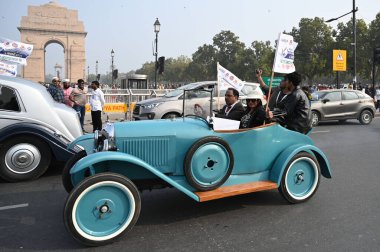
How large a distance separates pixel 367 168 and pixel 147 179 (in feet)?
15.2

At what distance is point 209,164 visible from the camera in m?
→ 3.99

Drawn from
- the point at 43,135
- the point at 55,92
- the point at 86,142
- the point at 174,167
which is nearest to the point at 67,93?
the point at 55,92

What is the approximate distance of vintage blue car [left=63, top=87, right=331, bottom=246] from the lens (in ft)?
11.2

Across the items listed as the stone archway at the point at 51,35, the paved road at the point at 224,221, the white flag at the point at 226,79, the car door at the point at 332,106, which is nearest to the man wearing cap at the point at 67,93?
the paved road at the point at 224,221

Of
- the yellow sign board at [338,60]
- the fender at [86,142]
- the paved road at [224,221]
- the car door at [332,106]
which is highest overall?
the yellow sign board at [338,60]

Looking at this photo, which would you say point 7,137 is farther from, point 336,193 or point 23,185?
point 336,193

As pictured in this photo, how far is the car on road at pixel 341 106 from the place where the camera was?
541 inches

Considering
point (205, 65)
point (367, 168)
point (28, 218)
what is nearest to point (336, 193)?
point (367, 168)

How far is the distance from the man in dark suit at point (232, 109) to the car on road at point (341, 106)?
9327 millimetres

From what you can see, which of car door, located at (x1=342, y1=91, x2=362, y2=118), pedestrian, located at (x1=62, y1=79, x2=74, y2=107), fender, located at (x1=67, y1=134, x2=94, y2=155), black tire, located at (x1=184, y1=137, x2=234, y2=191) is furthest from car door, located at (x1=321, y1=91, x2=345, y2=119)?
fender, located at (x1=67, y1=134, x2=94, y2=155)

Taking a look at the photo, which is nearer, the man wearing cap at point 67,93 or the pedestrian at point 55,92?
the pedestrian at point 55,92

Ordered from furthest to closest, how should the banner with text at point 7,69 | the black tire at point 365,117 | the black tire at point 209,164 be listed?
the black tire at point 365,117, the banner with text at point 7,69, the black tire at point 209,164

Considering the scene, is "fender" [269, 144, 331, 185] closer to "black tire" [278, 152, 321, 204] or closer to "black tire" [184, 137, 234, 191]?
"black tire" [278, 152, 321, 204]

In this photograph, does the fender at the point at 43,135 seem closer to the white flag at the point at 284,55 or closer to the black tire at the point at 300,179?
the black tire at the point at 300,179
